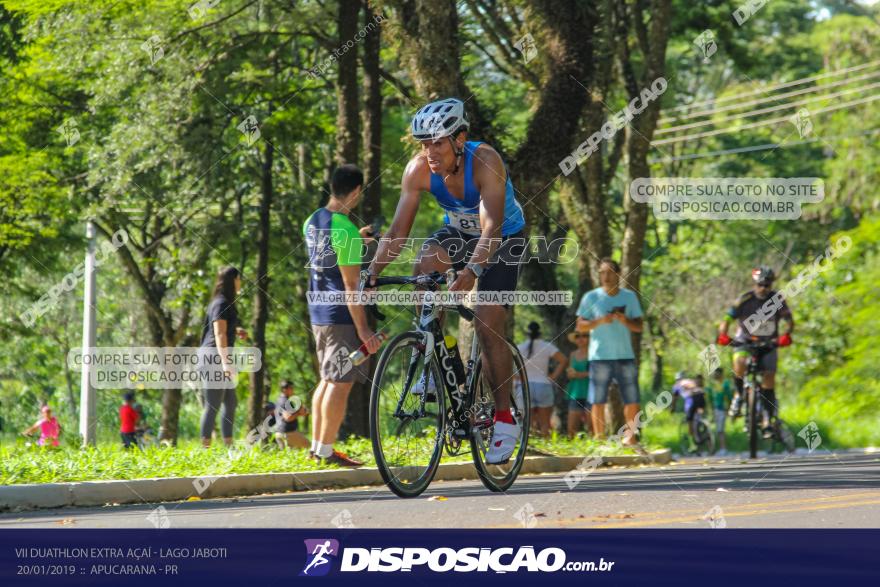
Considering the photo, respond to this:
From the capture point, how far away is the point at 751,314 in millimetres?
15383

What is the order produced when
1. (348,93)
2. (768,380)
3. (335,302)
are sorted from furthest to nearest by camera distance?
1. (348,93)
2. (768,380)
3. (335,302)

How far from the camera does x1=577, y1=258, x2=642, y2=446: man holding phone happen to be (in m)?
14.1

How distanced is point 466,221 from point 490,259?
0.34 meters

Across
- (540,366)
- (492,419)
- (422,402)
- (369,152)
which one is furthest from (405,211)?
(369,152)

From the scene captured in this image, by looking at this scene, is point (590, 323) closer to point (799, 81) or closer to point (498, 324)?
point (498, 324)

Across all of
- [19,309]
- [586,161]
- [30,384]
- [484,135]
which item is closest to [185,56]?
[586,161]

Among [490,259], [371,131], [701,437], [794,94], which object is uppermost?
[794,94]

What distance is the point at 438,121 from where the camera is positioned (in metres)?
7.65

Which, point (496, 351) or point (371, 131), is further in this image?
point (371, 131)

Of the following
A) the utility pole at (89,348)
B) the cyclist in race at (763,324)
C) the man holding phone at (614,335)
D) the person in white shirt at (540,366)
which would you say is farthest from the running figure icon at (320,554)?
the utility pole at (89,348)

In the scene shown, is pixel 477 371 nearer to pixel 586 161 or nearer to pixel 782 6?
pixel 586 161

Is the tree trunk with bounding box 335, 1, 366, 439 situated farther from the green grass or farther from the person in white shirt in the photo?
the green grass

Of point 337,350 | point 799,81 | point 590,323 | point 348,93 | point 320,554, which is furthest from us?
point 799,81

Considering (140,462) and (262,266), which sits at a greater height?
(262,266)
